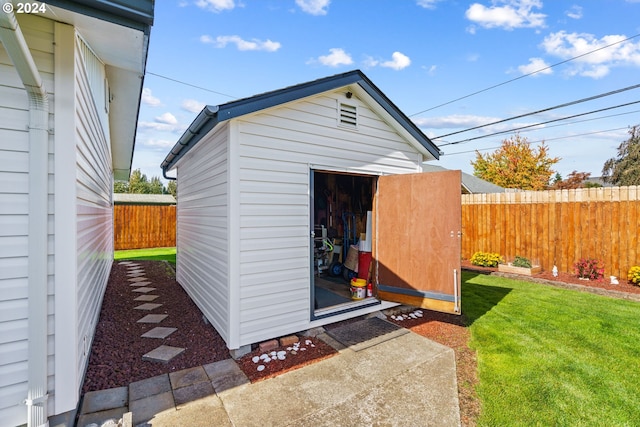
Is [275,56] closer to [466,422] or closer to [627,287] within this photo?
[466,422]

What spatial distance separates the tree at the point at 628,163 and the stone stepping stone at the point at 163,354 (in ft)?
73.8

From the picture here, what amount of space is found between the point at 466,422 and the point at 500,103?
41.8 feet

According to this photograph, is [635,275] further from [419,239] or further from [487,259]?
[419,239]

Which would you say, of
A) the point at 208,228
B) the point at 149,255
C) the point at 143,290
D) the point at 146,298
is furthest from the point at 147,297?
the point at 149,255

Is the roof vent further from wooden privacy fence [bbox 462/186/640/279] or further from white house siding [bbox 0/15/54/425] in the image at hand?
wooden privacy fence [bbox 462/186/640/279]

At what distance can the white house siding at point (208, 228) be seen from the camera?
3492mm

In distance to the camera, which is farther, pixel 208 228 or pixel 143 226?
pixel 143 226

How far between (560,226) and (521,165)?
14.8m

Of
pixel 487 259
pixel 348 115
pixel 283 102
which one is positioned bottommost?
pixel 487 259

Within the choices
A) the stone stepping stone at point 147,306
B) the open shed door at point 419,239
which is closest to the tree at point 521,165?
the open shed door at point 419,239

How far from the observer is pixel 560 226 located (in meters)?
6.87

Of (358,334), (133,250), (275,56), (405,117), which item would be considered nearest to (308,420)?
(358,334)

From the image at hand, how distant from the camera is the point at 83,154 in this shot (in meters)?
2.62

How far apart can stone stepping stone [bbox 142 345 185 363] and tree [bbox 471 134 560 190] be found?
21.8 metres
